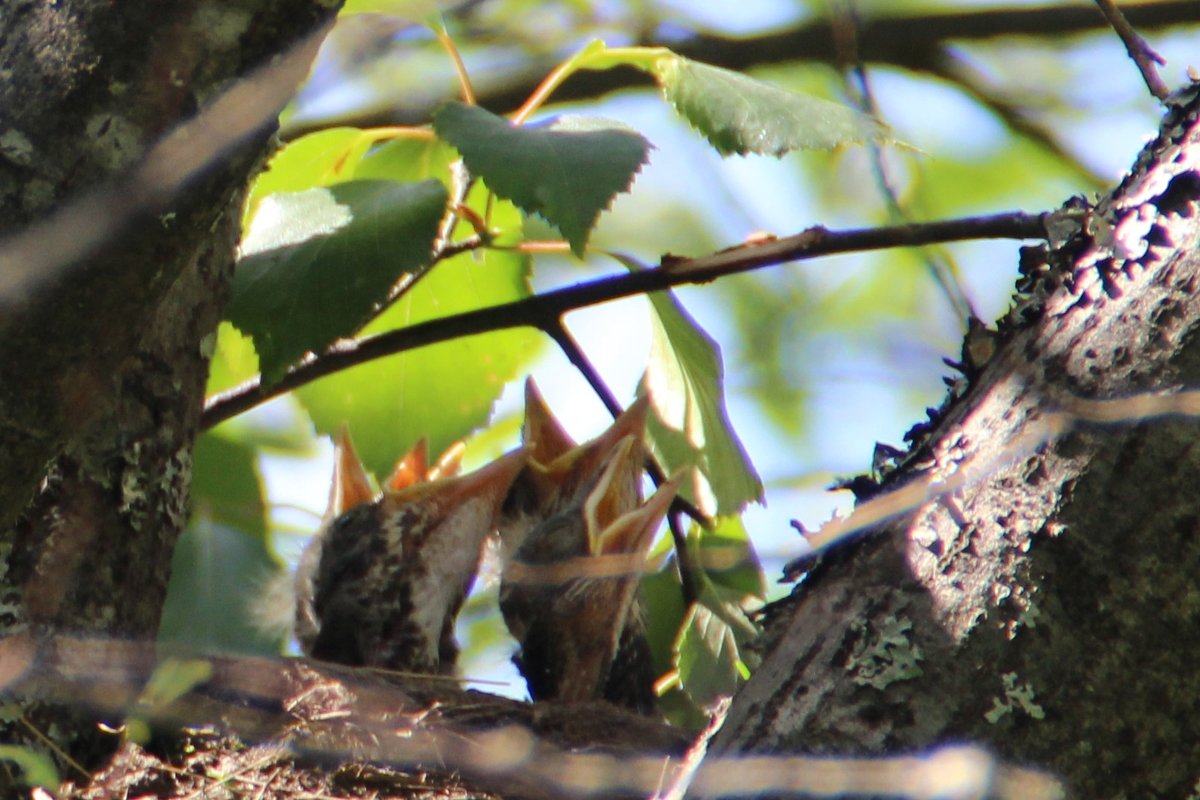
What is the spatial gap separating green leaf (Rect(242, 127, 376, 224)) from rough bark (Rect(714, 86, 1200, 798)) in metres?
1.19

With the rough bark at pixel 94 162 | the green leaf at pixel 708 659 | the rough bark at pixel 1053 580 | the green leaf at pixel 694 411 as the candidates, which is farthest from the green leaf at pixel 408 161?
the rough bark at pixel 1053 580

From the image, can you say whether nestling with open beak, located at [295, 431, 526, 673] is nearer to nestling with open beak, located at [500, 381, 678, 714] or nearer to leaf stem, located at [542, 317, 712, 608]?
nestling with open beak, located at [500, 381, 678, 714]

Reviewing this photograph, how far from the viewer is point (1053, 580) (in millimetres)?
985

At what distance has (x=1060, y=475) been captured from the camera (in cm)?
101

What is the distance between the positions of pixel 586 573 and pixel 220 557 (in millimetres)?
584

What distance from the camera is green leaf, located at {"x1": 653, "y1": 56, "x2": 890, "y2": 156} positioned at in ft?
5.38

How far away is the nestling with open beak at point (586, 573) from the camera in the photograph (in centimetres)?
232

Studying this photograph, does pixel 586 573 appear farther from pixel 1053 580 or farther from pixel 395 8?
pixel 1053 580

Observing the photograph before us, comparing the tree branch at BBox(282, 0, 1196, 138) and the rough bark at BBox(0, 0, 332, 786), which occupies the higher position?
the tree branch at BBox(282, 0, 1196, 138)

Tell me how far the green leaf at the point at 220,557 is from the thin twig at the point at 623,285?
8.0 inches

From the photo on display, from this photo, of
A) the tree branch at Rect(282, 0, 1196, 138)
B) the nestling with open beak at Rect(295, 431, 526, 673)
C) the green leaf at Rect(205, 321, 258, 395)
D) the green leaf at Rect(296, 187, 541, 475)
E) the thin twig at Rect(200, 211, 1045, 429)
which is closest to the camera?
the thin twig at Rect(200, 211, 1045, 429)

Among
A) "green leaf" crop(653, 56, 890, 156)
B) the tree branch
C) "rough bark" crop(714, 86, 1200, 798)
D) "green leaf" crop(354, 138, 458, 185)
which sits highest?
the tree branch

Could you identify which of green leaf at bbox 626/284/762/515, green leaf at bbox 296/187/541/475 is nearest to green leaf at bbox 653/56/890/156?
green leaf at bbox 626/284/762/515

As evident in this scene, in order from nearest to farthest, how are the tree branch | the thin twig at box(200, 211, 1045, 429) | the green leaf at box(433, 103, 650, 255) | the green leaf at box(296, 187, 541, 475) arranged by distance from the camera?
the green leaf at box(433, 103, 650, 255) < the thin twig at box(200, 211, 1045, 429) < the green leaf at box(296, 187, 541, 475) < the tree branch
